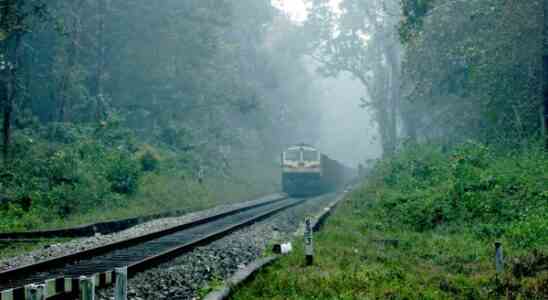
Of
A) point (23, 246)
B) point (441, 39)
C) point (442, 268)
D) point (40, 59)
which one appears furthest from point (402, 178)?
point (40, 59)

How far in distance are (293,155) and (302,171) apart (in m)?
1.19

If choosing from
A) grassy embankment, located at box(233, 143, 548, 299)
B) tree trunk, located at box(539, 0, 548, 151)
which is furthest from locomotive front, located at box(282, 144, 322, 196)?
tree trunk, located at box(539, 0, 548, 151)

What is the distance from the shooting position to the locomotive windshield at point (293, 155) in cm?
3117

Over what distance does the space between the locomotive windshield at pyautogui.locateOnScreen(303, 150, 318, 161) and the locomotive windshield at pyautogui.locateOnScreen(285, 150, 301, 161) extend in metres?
0.34

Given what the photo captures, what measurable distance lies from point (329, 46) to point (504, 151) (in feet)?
90.8

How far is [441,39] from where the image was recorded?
77.0ft

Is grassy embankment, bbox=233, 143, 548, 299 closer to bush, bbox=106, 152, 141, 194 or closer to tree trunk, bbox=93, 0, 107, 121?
bush, bbox=106, 152, 141, 194

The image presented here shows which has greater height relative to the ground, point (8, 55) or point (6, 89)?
point (8, 55)

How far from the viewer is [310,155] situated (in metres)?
31.2

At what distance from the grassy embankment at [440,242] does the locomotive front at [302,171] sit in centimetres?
1239

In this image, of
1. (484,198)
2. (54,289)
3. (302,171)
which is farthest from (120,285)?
(302,171)

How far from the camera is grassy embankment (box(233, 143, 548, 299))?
622 cm

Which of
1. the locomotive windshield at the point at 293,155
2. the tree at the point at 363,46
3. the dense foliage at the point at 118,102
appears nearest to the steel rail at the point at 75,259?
the dense foliage at the point at 118,102

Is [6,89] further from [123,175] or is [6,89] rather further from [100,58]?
[100,58]
